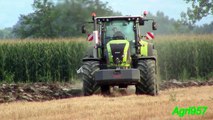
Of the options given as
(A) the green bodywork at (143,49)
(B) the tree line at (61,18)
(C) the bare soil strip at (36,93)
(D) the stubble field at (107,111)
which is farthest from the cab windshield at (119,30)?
(B) the tree line at (61,18)

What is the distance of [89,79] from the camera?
630 inches

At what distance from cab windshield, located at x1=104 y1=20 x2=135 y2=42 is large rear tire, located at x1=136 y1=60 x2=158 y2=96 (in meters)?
1.26

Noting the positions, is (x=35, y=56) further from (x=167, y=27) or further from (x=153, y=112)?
(x=167, y=27)

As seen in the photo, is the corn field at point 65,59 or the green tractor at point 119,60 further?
the corn field at point 65,59

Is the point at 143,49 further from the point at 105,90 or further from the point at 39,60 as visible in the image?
the point at 39,60

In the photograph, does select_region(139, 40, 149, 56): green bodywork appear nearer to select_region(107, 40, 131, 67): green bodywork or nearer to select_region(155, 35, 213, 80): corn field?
select_region(107, 40, 131, 67): green bodywork

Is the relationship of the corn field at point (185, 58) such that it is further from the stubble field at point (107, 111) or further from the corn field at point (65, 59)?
the stubble field at point (107, 111)

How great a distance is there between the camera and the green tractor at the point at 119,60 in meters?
15.5

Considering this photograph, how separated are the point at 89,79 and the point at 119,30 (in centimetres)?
194

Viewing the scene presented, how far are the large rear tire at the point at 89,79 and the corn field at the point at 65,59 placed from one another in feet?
35.2

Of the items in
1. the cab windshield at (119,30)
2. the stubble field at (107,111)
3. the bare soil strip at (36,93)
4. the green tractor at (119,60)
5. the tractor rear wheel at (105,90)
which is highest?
the cab windshield at (119,30)

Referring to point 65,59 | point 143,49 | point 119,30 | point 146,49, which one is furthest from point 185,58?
point 119,30

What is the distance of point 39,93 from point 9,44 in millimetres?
9831

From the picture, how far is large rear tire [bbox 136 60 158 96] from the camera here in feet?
51.9
